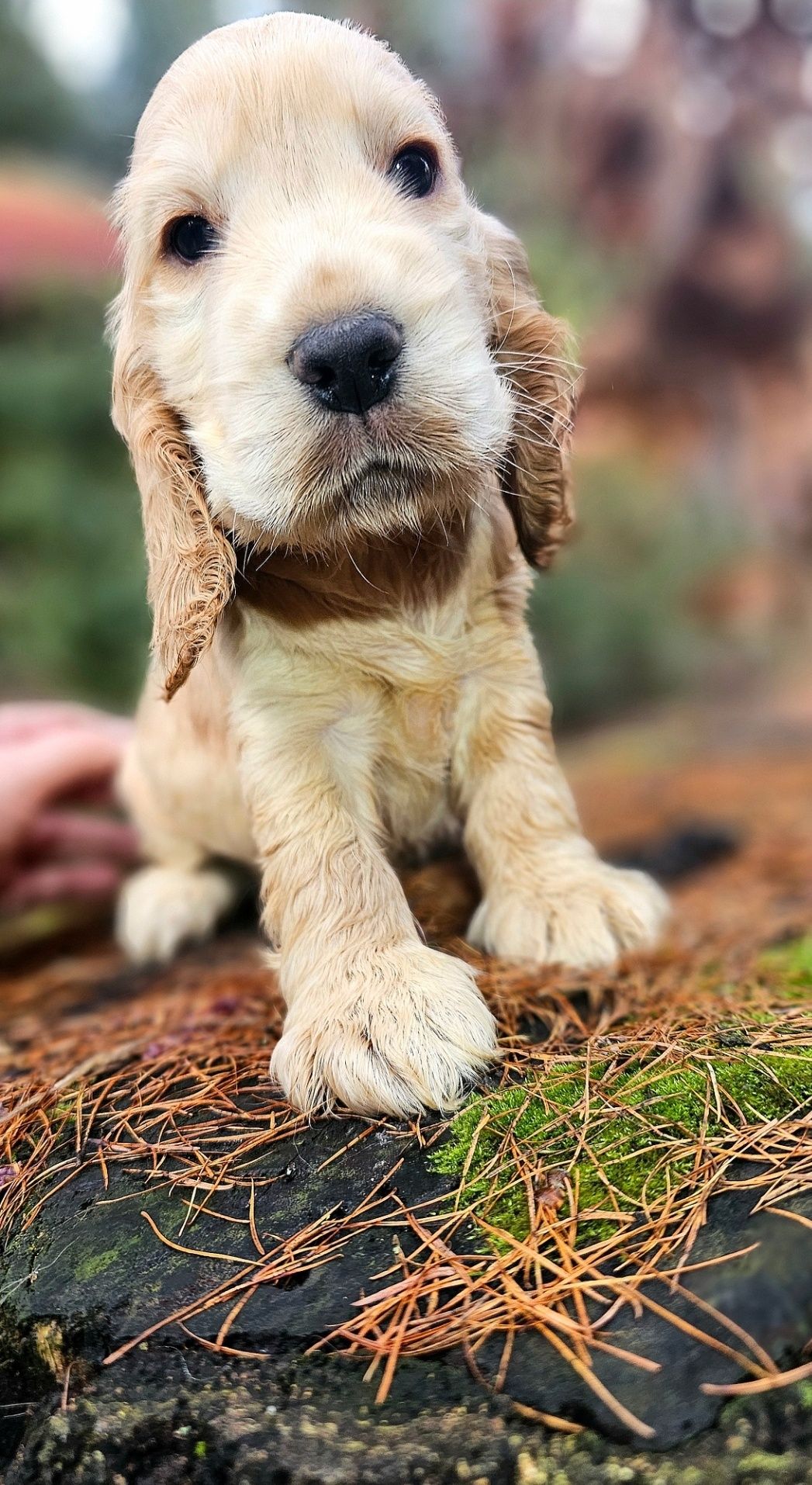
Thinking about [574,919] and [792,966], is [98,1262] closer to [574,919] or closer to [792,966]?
[574,919]

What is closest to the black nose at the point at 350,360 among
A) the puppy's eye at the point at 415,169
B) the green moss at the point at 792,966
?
the puppy's eye at the point at 415,169

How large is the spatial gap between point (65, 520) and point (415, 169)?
13.6ft

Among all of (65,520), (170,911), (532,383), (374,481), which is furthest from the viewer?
(65,520)

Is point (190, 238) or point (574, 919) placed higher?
point (190, 238)

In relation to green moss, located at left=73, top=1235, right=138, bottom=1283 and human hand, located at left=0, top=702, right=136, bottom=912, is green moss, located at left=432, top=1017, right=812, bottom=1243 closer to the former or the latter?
green moss, located at left=73, top=1235, right=138, bottom=1283

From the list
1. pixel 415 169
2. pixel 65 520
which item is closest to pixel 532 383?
pixel 415 169

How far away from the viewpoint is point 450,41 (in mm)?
6363

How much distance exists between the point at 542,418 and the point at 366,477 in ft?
2.04

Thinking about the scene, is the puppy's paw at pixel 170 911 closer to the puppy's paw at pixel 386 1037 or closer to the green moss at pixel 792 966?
the puppy's paw at pixel 386 1037

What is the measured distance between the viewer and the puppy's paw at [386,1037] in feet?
5.93

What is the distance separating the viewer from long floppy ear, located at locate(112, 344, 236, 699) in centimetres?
199

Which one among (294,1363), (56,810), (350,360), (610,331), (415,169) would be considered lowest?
(294,1363)

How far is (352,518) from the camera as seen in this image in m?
1.86

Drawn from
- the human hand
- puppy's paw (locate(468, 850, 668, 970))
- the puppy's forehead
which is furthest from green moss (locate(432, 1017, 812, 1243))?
the human hand
